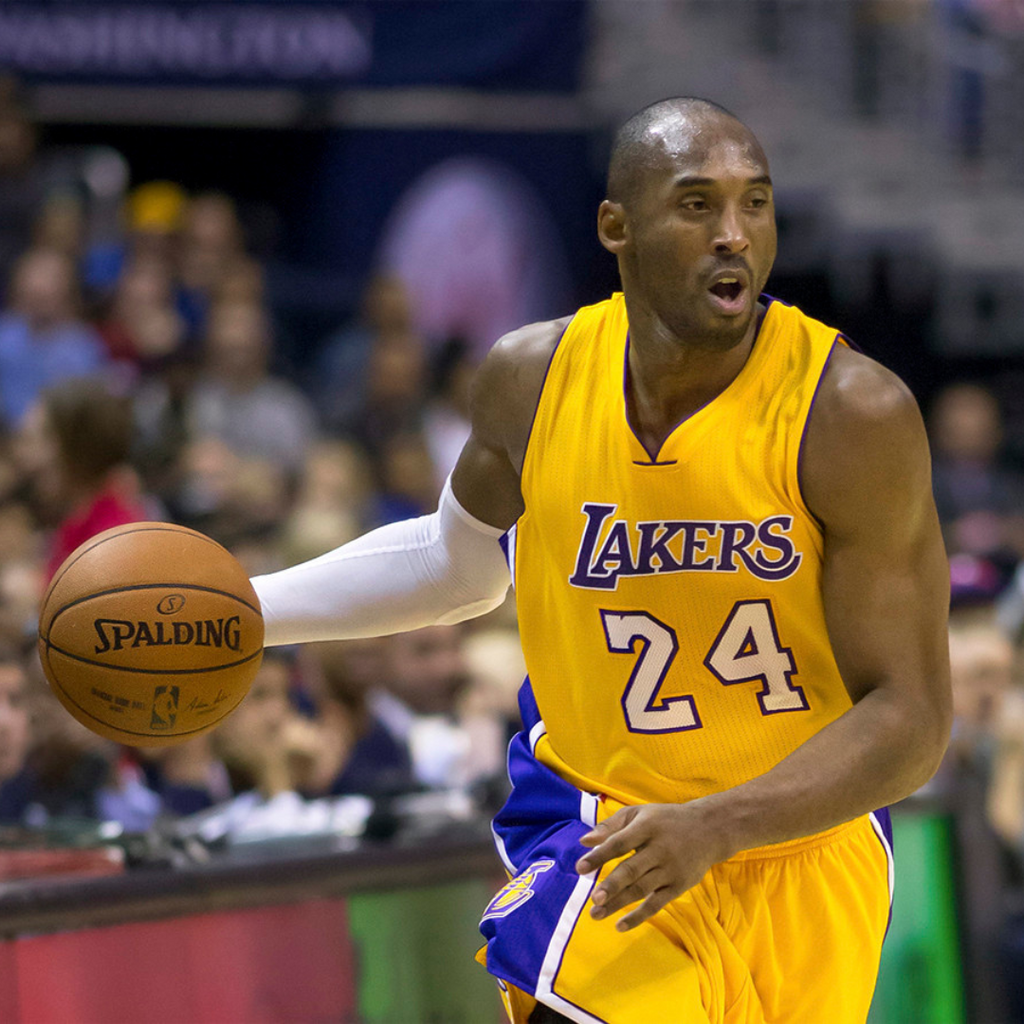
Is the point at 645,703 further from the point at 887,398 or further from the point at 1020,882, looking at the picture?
the point at 1020,882

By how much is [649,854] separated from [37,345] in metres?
5.93

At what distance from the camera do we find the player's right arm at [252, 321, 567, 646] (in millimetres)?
3312

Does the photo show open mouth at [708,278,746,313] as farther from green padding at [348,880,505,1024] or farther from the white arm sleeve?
green padding at [348,880,505,1024]

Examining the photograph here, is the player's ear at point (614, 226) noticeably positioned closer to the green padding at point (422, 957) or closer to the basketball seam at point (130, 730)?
the basketball seam at point (130, 730)

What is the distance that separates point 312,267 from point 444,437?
2.14 metres

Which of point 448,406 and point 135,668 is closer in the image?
point 135,668

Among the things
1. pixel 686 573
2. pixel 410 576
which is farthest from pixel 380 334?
pixel 686 573

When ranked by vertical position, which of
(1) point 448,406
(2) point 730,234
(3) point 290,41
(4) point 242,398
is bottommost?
(2) point 730,234

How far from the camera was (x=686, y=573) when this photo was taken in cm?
292

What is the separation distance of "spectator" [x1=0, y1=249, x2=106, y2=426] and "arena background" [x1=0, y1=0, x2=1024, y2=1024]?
0.04m

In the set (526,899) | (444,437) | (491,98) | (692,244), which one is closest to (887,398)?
(692,244)

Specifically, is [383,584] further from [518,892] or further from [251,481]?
[251,481]

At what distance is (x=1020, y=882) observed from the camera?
5.96 meters

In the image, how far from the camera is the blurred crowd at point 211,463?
525 centimetres
